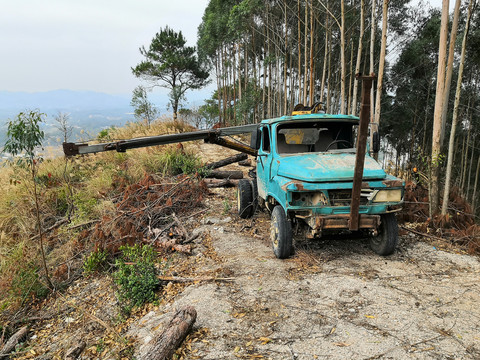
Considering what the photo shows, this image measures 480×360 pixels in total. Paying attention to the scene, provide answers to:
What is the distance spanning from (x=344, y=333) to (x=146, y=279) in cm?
258

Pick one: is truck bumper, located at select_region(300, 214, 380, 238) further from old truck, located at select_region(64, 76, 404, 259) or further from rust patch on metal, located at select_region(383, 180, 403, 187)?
rust patch on metal, located at select_region(383, 180, 403, 187)

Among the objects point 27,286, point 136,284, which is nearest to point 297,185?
point 136,284

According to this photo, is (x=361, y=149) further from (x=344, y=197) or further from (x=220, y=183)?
(x=220, y=183)

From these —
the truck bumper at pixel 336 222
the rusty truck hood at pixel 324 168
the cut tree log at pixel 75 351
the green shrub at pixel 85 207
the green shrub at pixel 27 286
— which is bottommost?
the green shrub at pixel 27 286

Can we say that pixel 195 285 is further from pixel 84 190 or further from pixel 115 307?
pixel 84 190

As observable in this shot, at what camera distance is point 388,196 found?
3.98 meters

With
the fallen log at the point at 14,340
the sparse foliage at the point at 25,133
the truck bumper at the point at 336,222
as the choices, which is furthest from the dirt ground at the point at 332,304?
the sparse foliage at the point at 25,133

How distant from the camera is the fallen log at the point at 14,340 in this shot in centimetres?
386

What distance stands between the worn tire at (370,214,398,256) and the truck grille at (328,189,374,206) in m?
0.74

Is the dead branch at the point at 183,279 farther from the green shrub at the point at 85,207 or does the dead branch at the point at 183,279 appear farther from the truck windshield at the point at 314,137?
the green shrub at the point at 85,207

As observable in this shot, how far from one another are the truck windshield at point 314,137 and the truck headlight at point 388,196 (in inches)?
50.7

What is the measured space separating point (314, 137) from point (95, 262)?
4.47 meters

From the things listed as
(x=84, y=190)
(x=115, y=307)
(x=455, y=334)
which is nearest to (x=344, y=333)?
(x=455, y=334)

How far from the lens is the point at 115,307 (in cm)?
407
